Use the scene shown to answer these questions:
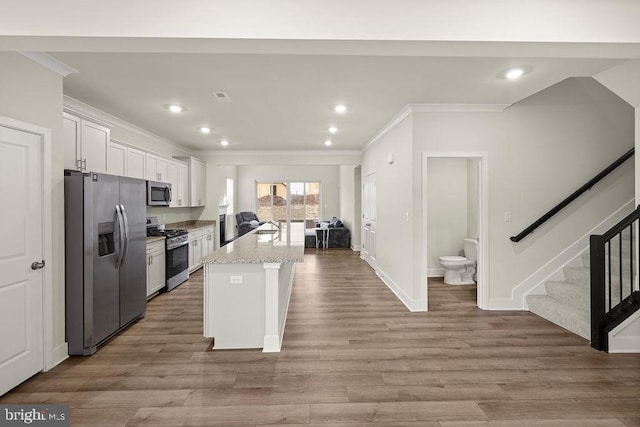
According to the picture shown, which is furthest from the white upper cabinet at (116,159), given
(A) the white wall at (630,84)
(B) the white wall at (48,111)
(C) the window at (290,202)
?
(C) the window at (290,202)

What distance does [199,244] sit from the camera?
6.20 metres

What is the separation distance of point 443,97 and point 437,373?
9.30ft

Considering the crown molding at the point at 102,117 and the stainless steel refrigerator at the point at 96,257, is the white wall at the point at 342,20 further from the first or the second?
the crown molding at the point at 102,117

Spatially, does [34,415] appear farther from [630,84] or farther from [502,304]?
[630,84]

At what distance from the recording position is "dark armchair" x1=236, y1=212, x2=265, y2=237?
380 inches

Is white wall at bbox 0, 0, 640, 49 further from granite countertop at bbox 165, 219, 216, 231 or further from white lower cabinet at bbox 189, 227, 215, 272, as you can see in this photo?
granite countertop at bbox 165, 219, 216, 231

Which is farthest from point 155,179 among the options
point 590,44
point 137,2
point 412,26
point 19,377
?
point 590,44

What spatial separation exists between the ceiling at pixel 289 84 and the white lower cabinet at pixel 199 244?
6.92 feet

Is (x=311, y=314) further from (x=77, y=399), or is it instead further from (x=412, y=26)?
(x=412, y=26)

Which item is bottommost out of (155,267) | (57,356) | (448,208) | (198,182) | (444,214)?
(57,356)

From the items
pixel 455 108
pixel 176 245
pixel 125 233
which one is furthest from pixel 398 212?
pixel 176 245

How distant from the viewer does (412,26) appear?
179cm

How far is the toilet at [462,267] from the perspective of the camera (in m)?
5.06

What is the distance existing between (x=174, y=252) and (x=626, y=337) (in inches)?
214
